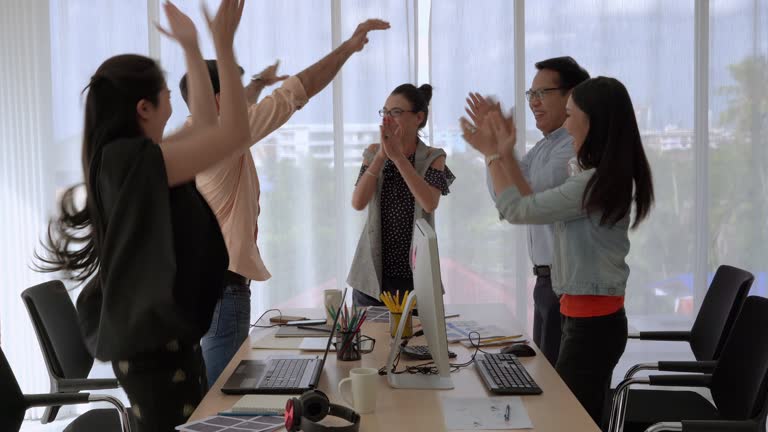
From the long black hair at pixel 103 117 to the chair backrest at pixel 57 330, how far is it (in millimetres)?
985

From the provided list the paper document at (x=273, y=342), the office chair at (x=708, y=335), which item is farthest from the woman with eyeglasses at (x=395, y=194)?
the office chair at (x=708, y=335)

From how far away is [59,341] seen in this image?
2613mm

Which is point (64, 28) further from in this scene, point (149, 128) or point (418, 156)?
point (149, 128)

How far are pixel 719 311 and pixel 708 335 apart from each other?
103 mm

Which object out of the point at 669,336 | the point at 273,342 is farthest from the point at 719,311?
the point at 273,342

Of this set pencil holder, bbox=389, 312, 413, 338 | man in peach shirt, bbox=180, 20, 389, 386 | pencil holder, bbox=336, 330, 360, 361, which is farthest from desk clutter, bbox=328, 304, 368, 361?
man in peach shirt, bbox=180, 20, 389, 386

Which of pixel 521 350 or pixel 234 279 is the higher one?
pixel 234 279

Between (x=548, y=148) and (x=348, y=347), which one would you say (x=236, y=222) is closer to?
(x=348, y=347)

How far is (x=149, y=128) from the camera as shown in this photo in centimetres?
162

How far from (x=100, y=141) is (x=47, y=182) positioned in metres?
3.06

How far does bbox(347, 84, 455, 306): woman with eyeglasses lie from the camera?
3.10 meters

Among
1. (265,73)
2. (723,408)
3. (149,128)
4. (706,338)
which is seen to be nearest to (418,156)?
(265,73)

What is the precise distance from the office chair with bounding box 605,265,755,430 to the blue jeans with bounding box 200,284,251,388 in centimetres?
128

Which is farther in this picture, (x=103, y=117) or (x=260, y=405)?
(x=260, y=405)
